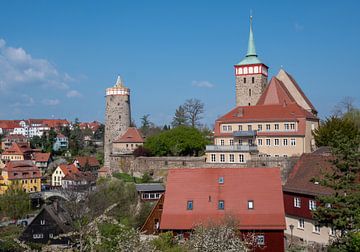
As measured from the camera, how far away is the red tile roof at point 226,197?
22250mm

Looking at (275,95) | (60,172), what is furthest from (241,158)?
(60,172)

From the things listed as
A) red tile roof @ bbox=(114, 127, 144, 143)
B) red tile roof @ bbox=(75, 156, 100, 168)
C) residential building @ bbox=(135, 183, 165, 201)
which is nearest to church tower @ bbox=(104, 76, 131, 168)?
red tile roof @ bbox=(114, 127, 144, 143)

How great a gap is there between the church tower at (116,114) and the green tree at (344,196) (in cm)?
3703

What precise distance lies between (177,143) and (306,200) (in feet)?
66.7

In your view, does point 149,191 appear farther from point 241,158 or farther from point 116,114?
point 116,114

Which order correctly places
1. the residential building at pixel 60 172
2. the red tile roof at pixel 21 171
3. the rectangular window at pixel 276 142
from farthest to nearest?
the residential building at pixel 60 172 → the red tile roof at pixel 21 171 → the rectangular window at pixel 276 142

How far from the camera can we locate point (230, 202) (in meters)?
23.1

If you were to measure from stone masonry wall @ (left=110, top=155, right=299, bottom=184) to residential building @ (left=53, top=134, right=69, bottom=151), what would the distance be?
171 ft

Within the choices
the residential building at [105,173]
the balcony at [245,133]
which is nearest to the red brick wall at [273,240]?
the balcony at [245,133]

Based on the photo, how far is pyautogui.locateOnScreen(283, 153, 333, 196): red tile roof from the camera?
948 inches

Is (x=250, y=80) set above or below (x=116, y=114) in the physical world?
above

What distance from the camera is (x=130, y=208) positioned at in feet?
115

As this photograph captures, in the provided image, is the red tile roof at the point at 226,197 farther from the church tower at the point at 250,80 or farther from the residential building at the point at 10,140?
the residential building at the point at 10,140

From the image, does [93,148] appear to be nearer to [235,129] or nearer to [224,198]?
[235,129]
